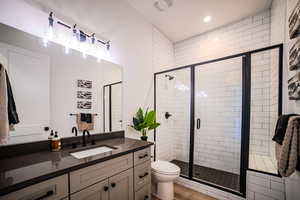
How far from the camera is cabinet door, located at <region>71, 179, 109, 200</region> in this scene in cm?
95

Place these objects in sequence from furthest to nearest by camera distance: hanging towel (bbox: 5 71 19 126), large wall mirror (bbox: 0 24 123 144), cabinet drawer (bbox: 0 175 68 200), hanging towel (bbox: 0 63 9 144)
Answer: large wall mirror (bbox: 0 24 123 144), hanging towel (bbox: 5 71 19 126), hanging towel (bbox: 0 63 9 144), cabinet drawer (bbox: 0 175 68 200)

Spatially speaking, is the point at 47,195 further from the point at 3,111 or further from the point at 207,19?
the point at 207,19

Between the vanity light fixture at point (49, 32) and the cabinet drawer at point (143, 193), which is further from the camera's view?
the cabinet drawer at point (143, 193)

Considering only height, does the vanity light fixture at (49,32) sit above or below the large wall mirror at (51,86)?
above

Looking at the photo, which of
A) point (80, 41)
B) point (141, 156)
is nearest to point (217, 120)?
point (141, 156)

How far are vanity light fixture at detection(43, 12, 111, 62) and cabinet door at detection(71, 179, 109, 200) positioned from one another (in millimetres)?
1361

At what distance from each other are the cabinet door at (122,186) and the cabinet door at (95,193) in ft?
0.19

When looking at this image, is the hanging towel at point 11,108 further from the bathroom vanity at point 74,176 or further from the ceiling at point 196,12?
the ceiling at point 196,12

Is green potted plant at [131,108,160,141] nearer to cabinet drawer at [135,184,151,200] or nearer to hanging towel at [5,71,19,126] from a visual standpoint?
cabinet drawer at [135,184,151,200]

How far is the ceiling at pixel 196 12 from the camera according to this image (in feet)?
6.95

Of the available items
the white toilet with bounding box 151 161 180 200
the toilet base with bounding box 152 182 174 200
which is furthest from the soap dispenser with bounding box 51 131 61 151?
the toilet base with bounding box 152 182 174 200

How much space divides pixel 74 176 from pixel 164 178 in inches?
50.3

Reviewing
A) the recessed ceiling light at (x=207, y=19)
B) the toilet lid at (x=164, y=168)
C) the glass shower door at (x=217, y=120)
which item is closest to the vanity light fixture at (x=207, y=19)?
the recessed ceiling light at (x=207, y=19)

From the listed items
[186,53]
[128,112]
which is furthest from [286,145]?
[186,53]
